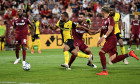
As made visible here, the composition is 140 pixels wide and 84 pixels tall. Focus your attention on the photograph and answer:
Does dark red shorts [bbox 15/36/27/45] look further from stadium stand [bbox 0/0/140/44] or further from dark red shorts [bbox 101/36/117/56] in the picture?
stadium stand [bbox 0/0/140/44]

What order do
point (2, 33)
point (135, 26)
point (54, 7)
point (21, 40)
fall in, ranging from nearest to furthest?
point (21, 40), point (2, 33), point (135, 26), point (54, 7)

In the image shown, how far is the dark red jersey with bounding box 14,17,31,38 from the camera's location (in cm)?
1549

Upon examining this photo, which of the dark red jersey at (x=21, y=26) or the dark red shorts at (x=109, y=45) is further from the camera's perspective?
the dark red jersey at (x=21, y=26)

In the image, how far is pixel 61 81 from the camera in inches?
385

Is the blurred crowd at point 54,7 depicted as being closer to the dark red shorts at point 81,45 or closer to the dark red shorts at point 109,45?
the dark red shorts at point 81,45

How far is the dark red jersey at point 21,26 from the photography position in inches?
610

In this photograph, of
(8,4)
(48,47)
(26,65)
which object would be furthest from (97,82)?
(8,4)

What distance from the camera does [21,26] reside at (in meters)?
15.6

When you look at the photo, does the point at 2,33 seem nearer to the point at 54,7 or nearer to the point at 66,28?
the point at 54,7

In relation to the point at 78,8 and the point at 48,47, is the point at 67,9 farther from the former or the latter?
the point at 48,47

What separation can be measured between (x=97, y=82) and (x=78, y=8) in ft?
75.1

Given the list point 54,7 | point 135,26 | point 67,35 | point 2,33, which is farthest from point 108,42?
point 54,7

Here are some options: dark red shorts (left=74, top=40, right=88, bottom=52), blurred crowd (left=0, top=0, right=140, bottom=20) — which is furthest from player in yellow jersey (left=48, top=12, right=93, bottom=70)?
blurred crowd (left=0, top=0, right=140, bottom=20)

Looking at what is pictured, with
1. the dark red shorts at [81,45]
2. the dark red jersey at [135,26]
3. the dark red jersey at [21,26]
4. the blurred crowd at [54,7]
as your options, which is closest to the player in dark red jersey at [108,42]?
the dark red shorts at [81,45]
